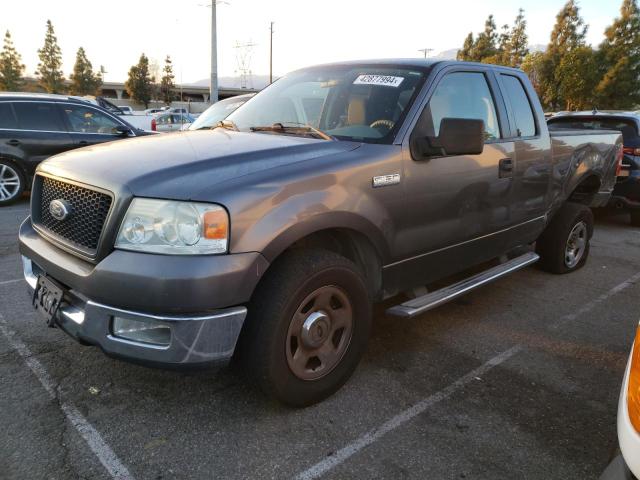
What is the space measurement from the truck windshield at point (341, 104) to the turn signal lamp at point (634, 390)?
1714 mm

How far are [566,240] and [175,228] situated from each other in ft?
13.6

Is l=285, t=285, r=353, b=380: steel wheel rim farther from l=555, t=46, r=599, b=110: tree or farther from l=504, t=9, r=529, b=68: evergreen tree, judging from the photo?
l=504, t=9, r=529, b=68: evergreen tree

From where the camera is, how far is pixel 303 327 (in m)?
2.56

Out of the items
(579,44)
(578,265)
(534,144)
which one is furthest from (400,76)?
(579,44)

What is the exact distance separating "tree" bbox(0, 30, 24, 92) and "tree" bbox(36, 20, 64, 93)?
7.94ft

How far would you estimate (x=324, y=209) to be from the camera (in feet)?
8.28

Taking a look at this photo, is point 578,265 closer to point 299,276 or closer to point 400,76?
point 400,76

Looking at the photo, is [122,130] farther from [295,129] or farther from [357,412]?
[357,412]

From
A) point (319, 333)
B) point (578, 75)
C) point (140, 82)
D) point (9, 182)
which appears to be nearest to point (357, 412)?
point (319, 333)

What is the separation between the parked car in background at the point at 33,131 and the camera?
25.8 feet

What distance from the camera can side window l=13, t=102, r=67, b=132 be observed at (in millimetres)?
7980

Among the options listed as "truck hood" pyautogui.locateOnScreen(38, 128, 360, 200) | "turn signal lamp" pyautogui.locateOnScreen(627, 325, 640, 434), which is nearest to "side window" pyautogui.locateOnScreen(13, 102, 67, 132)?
"truck hood" pyautogui.locateOnScreen(38, 128, 360, 200)

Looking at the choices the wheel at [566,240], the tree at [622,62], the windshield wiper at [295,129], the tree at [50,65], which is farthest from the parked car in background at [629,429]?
the tree at [50,65]

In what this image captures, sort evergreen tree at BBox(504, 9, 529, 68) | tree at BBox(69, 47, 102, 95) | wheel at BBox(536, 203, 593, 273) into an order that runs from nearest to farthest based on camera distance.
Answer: wheel at BBox(536, 203, 593, 273)
evergreen tree at BBox(504, 9, 529, 68)
tree at BBox(69, 47, 102, 95)
